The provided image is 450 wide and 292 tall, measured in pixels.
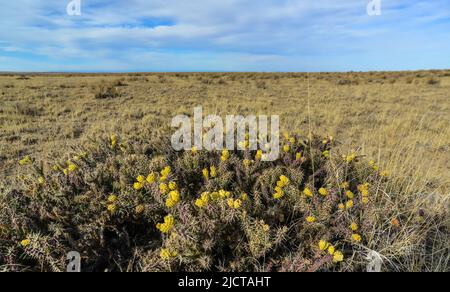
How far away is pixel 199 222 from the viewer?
197 cm

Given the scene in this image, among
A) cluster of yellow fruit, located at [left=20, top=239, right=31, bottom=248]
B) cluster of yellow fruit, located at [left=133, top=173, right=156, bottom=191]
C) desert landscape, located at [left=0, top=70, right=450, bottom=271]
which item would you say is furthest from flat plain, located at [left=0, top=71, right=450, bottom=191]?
cluster of yellow fruit, located at [left=20, top=239, right=31, bottom=248]

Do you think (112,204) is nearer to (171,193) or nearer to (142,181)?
(142,181)

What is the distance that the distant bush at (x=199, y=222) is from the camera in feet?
6.11

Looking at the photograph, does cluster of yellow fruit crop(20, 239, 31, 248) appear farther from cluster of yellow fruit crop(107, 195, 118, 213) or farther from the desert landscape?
cluster of yellow fruit crop(107, 195, 118, 213)

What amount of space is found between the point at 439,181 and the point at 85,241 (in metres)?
4.06

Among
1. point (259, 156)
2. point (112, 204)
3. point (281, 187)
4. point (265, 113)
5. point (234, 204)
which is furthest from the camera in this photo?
point (265, 113)

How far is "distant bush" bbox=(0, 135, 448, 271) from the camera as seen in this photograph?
1.86 meters

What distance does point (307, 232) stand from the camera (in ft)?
7.04

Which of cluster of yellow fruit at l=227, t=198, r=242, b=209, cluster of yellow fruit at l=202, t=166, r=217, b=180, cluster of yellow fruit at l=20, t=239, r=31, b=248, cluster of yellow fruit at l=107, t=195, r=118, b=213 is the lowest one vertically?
cluster of yellow fruit at l=20, t=239, r=31, b=248

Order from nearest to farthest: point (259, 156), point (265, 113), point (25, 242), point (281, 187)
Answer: point (25, 242), point (281, 187), point (259, 156), point (265, 113)

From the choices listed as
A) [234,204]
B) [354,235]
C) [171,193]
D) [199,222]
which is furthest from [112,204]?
[354,235]
